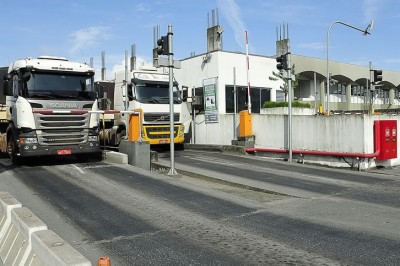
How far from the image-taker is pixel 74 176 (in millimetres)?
11570

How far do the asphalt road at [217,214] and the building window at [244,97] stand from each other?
9.45m

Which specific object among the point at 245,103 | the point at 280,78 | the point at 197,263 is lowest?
the point at 197,263

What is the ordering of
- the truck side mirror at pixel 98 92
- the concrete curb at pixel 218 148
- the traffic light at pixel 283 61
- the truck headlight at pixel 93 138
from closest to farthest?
the truck headlight at pixel 93 138 < the truck side mirror at pixel 98 92 < the traffic light at pixel 283 61 < the concrete curb at pixel 218 148

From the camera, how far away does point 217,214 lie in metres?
→ 7.55

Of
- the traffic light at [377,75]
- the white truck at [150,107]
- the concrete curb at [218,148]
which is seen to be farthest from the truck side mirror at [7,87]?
the traffic light at [377,75]

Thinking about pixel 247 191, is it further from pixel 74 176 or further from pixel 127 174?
pixel 74 176

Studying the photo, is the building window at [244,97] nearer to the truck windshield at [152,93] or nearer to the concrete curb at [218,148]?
the concrete curb at [218,148]

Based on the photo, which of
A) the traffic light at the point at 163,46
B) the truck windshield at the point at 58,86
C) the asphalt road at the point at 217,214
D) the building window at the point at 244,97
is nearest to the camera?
the asphalt road at the point at 217,214

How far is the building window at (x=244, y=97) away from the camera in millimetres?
22406

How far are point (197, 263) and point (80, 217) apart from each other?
3.16 metres

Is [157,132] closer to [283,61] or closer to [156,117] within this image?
[156,117]

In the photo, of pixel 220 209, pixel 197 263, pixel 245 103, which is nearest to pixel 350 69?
pixel 245 103

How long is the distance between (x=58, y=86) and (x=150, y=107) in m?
4.86

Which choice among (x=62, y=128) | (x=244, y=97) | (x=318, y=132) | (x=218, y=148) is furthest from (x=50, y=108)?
(x=244, y=97)
